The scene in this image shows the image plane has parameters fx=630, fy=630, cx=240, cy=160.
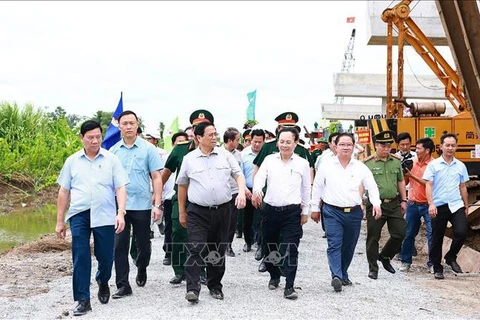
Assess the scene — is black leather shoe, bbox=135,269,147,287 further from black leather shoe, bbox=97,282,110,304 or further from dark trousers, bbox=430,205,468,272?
dark trousers, bbox=430,205,468,272

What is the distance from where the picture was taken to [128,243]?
645cm

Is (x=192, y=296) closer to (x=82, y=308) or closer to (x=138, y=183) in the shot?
(x=82, y=308)

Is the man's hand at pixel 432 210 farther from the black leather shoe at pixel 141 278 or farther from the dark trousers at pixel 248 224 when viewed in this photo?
the black leather shoe at pixel 141 278

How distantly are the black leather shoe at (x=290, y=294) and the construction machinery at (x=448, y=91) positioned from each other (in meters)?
2.39

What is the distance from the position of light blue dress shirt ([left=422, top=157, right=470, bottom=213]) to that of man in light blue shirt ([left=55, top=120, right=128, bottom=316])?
13.4 feet

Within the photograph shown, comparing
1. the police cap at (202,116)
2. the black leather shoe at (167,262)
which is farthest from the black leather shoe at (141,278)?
the police cap at (202,116)

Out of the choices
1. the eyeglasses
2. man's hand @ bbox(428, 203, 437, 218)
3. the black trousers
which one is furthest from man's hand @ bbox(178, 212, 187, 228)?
man's hand @ bbox(428, 203, 437, 218)

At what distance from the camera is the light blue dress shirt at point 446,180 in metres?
7.88

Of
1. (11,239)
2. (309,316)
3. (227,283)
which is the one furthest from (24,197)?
(309,316)

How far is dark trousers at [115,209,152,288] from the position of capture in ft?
20.9

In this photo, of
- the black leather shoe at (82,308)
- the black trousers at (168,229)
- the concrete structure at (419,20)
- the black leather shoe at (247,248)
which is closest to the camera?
the black leather shoe at (82,308)

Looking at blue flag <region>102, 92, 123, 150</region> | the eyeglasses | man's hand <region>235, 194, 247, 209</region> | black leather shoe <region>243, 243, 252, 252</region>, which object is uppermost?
blue flag <region>102, 92, 123, 150</region>

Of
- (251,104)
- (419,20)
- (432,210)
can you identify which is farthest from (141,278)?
(419,20)

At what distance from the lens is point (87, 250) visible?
576cm
